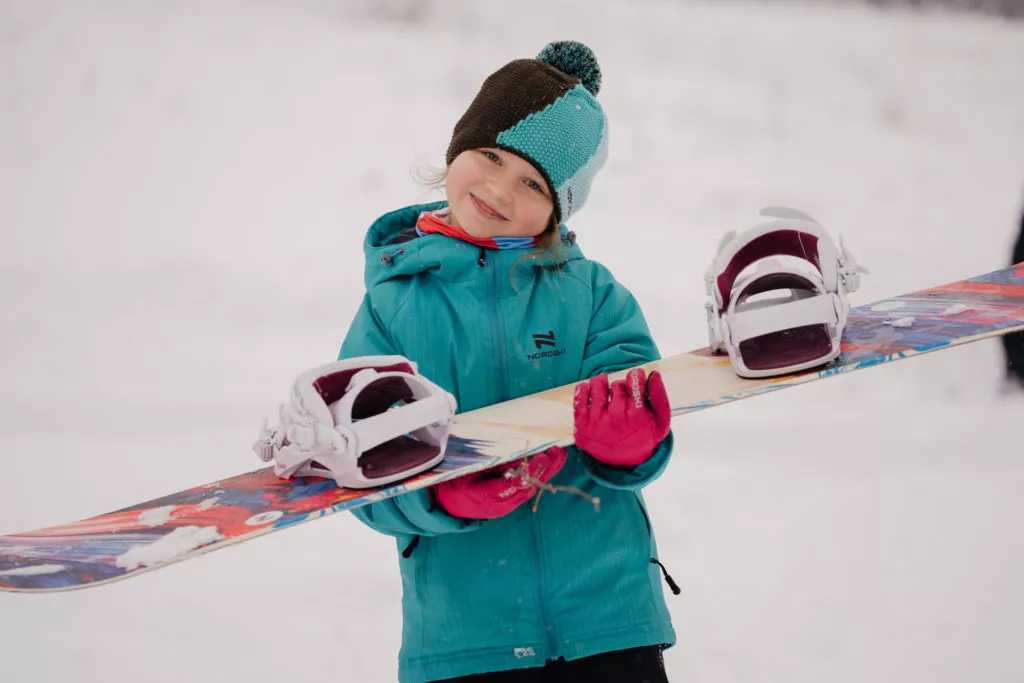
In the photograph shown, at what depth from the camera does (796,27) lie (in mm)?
3670

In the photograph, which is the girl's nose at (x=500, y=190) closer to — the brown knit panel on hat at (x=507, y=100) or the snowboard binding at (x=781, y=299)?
the brown knit panel on hat at (x=507, y=100)

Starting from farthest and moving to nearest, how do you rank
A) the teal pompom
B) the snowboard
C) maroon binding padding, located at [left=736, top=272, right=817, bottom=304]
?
the teal pompom → maroon binding padding, located at [left=736, top=272, right=817, bottom=304] → the snowboard

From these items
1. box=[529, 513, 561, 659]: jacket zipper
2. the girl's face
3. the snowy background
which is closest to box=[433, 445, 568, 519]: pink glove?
box=[529, 513, 561, 659]: jacket zipper

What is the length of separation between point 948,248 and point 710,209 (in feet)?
2.74

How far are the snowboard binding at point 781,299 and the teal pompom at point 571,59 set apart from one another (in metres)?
0.43

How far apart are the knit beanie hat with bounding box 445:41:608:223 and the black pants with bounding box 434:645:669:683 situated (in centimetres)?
70

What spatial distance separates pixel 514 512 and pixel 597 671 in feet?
0.88

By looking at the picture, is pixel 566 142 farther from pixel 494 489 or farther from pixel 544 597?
pixel 544 597

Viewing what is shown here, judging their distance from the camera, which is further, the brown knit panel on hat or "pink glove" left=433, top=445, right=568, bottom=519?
the brown knit panel on hat

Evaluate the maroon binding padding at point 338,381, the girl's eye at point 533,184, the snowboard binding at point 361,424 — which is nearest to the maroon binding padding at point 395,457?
the snowboard binding at point 361,424

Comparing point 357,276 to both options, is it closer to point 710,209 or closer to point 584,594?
point 710,209

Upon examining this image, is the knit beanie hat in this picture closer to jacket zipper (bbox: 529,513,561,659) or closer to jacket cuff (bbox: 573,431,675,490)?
jacket cuff (bbox: 573,431,675,490)

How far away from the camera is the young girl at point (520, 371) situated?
1396 mm

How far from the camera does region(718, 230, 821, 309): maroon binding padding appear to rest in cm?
138
